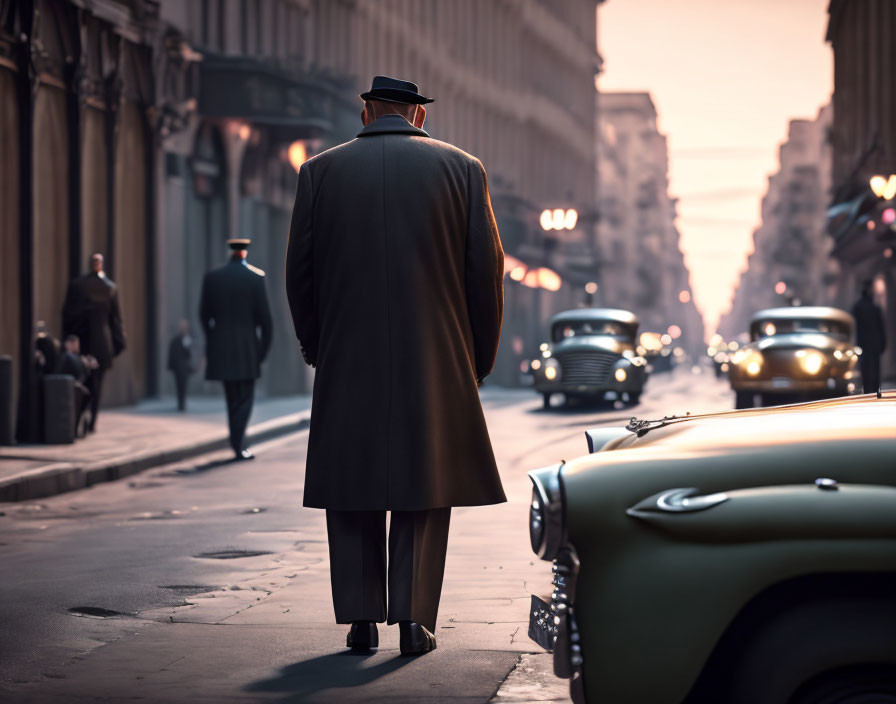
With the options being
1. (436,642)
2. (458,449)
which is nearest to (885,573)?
(458,449)

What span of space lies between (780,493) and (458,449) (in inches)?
88.0

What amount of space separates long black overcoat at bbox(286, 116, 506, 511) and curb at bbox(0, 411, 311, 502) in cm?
686

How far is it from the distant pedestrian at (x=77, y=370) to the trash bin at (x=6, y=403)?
3.62 feet

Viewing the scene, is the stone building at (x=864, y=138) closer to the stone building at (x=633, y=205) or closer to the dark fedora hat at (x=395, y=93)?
the dark fedora hat at (x=395, y=93)

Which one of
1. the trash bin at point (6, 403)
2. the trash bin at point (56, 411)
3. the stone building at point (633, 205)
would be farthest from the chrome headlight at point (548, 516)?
the stone building at point (633, 205)

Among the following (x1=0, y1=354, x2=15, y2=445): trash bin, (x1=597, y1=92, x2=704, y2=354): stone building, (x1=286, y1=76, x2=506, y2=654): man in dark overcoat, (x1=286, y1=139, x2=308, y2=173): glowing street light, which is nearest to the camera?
(x1=286, y1=76, x2=506, y2=654): man in dark overcoat

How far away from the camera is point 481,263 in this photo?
19.4ft

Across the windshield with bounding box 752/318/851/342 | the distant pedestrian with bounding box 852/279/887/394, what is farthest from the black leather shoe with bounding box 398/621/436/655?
the windshield with bounding box 752/318/851/342

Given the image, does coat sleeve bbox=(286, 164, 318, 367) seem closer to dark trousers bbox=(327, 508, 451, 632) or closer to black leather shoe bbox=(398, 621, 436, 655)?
dark trousers bbox=(327, 508, 451, 632)

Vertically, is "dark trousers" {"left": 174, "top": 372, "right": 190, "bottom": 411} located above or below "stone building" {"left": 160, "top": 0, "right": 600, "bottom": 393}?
below

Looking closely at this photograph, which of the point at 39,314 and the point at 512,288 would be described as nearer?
the point at 39,314

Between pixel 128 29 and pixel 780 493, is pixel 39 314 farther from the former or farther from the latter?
pixel 780 493

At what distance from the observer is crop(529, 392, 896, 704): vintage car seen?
3578 mm

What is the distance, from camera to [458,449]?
19.2 ft
